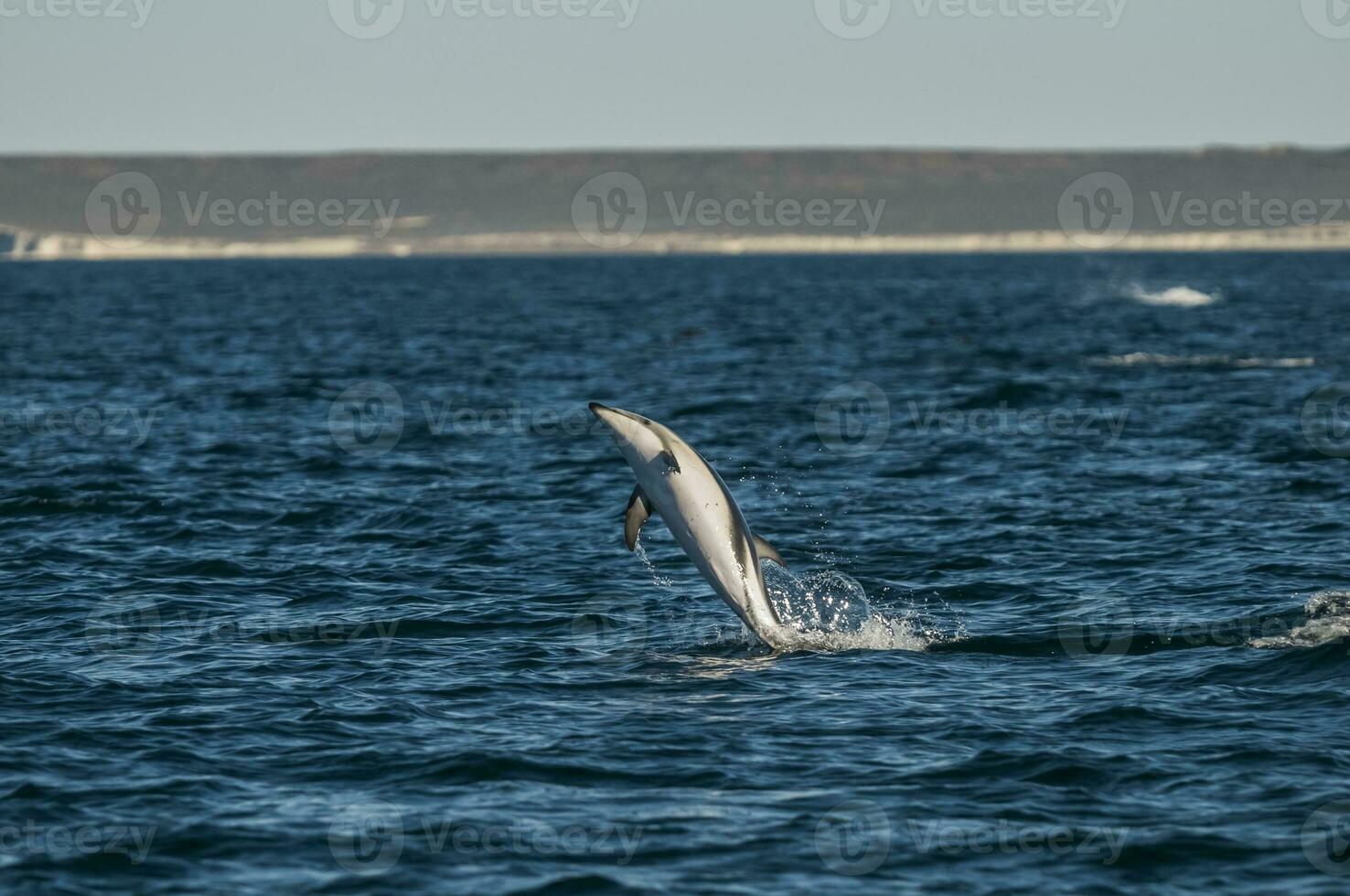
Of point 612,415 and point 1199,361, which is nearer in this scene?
point 612,415

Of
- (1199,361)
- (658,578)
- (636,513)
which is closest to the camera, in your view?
(636,513)

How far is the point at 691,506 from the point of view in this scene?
52.1 ft

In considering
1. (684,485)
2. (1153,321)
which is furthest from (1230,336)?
(684,485)

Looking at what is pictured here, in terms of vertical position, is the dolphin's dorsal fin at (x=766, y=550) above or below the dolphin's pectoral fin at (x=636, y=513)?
below

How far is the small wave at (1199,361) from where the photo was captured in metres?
48.5

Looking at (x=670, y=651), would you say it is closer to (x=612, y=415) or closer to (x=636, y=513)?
(x=636, y=513)

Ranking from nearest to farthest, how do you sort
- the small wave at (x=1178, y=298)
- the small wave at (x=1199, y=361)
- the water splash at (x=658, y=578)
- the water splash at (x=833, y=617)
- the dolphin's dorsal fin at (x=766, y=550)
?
1. the dolphin's dorsal fin at (x=766, y=550)
2. the water splash at (x=833, y=617)
3. the water splash at (x=658, y=578)
4. the small wave at (x=1199, y=361)
5. the small wave at (x=1178, y=298)

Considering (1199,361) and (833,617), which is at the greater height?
(1199,361)

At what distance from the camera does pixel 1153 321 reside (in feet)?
245

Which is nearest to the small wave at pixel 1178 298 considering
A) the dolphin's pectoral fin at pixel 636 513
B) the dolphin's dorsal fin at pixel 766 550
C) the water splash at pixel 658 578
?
the water splash at pixel 658 578

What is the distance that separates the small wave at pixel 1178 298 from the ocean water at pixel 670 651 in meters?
53.1

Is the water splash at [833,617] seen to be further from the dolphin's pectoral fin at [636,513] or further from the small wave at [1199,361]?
the small wave at [1199,361]

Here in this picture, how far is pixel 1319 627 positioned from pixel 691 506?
259 inches

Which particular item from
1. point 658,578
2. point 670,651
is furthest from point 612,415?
point 658,578
